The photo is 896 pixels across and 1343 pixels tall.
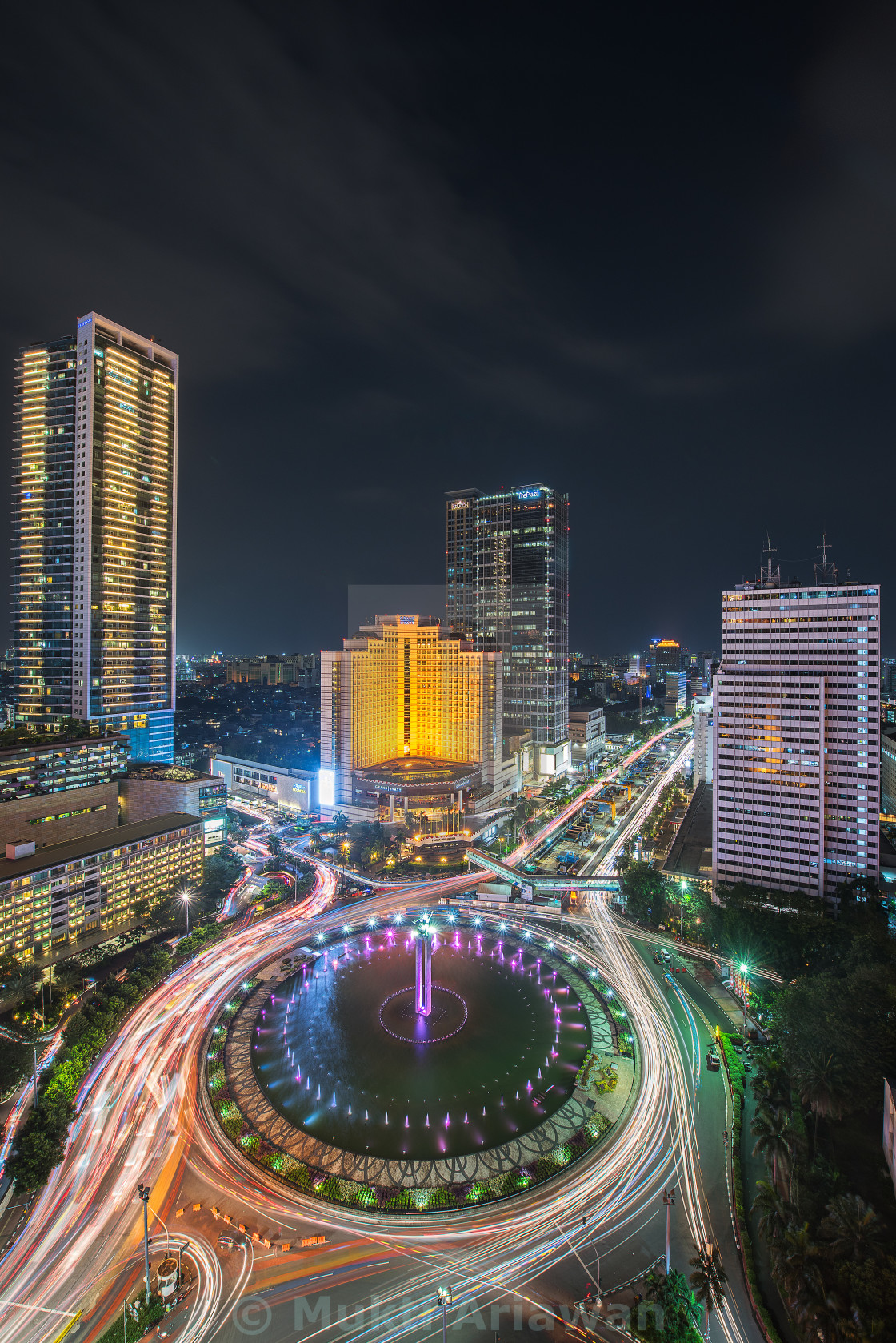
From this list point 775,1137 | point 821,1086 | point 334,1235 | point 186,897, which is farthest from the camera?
point 186,897

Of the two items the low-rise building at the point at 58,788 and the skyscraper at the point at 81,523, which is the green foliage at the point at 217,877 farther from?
the skyscraper at the point at 81,523

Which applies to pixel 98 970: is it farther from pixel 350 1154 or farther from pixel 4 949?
pixel 350 1154

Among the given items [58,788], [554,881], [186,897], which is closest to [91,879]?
[186,897]

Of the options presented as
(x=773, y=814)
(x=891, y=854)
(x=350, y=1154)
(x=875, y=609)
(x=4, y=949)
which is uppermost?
(x=875, y=609)

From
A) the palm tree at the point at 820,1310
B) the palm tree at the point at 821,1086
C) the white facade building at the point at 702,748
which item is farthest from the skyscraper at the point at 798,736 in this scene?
the white facade building at the point at 702,748

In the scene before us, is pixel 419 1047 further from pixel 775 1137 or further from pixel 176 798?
pixel 176 798

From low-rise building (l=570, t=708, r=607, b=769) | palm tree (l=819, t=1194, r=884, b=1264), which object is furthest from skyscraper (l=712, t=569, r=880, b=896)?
low-rise building (l=570, t=708, r=607, b=769)

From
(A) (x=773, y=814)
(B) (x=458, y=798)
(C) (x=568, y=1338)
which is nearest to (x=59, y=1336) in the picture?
(C) (x=568, y=1338)
